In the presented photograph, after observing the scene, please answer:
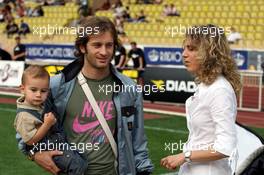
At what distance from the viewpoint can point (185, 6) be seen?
25906mm

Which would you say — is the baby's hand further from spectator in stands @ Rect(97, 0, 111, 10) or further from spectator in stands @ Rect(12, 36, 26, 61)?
spectator in stands @ Rect(97, 0, 111, 10)

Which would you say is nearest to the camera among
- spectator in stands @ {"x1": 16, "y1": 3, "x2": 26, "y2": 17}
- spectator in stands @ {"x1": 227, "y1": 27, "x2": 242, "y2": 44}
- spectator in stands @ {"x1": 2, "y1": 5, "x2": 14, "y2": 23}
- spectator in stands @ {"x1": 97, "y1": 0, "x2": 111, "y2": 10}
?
spectator in stands @ {"x1": 227, "y1": 27, "x2": 242, "y2": 44}

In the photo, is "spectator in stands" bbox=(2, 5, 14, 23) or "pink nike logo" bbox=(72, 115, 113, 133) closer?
"pink nike logo" bbox=(72, 115, 113, 133)

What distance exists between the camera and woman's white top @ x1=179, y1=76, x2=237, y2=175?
3193 mm

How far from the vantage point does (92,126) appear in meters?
3.55

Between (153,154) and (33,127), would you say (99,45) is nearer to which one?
(33,127)

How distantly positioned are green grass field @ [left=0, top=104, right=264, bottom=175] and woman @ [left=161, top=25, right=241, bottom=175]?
4968mm

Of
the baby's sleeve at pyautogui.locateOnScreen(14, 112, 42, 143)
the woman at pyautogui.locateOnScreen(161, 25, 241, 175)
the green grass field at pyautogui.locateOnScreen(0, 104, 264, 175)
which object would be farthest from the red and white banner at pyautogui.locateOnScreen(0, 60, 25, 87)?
the woman at pyautogui.locateOnScreen(161, 25, 241, 175)

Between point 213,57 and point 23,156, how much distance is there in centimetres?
650

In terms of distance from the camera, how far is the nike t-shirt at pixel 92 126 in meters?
3.53

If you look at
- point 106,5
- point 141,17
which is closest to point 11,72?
point 141,17

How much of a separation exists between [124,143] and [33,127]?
0.51 m

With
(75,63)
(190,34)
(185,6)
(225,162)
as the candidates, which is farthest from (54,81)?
(185,6)

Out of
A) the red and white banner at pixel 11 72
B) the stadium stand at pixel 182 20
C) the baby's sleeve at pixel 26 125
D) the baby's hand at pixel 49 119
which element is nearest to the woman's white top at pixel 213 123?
the baby's hand at pixel 49 119
